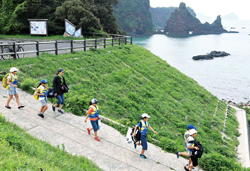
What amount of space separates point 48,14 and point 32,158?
106ft

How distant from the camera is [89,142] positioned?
674 centimetres

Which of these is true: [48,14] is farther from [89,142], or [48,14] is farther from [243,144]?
[243,144]

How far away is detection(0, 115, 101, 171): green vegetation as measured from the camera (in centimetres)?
400

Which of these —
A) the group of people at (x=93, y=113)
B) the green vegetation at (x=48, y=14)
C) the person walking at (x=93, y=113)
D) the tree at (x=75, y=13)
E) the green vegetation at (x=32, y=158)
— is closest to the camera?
the green vegetation at (x=32, y=158)

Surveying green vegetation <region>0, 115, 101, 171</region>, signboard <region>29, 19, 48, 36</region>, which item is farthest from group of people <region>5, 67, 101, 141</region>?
signboard <region>29, 19, 48, 36</region>

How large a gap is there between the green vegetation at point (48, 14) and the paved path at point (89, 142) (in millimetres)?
24341

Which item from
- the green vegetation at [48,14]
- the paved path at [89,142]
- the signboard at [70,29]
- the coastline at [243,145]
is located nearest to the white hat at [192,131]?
the paved path at [89,142]

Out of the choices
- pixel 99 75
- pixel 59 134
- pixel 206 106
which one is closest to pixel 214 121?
pixel 206 106

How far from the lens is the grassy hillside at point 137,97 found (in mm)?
9445

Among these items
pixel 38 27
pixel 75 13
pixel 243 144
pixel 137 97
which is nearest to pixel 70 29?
pixel 75 13

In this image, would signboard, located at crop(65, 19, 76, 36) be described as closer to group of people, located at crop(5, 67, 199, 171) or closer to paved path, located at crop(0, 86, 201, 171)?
paved path, located at crop(0, 86, 201, 171)

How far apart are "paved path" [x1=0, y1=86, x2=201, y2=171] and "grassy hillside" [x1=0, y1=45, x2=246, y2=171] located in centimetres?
73

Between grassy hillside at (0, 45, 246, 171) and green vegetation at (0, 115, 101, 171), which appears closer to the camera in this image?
green vegetation at (0, 115, 101, 171)

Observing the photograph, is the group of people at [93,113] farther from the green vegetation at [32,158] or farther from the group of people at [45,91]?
the green vegetation at [32,158]
